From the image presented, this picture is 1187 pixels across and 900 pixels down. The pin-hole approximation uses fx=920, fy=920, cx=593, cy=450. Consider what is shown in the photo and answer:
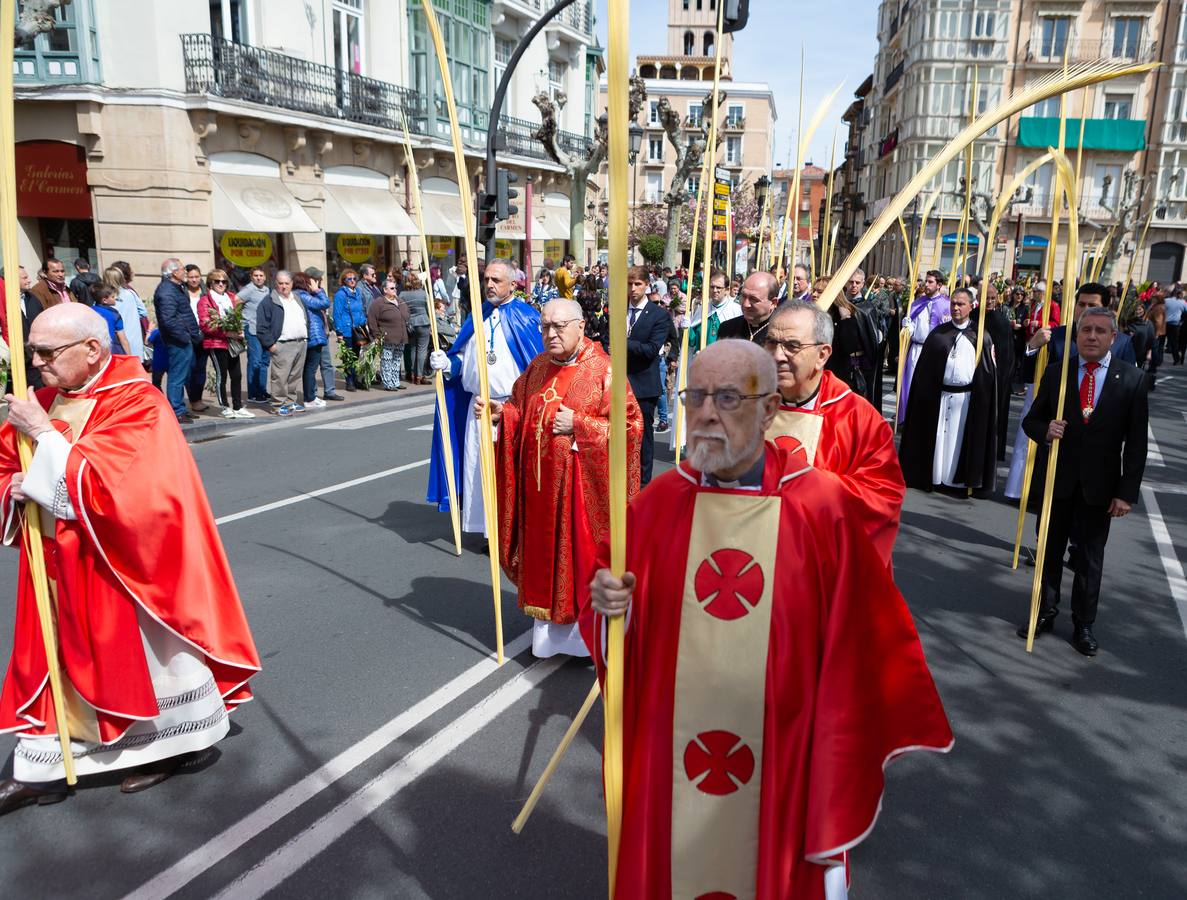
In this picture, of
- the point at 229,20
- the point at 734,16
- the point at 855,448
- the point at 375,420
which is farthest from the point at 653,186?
the point at 855,448

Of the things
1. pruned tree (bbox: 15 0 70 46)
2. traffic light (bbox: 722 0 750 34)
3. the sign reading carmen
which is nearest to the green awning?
the sign reading carmen

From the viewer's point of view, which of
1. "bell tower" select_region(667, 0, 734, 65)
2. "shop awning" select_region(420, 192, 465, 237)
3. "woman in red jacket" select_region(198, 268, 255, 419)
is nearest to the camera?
"woman in red jacket" select_region(198, 268, 255, 419)

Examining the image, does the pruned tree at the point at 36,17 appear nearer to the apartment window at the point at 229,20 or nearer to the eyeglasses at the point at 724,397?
the eyeglasses at the point at 724,397

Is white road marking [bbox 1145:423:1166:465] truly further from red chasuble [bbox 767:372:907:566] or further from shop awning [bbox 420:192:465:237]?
shop awning [bbox 420:192:465:237]

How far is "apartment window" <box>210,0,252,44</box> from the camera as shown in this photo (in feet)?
60.4

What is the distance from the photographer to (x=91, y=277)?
504 inches

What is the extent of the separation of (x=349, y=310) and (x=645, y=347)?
320 inches

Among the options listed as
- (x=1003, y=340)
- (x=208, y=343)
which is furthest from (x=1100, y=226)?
(x=208, y=343)

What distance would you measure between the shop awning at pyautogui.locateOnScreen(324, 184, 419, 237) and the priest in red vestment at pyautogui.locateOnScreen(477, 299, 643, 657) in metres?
17.8

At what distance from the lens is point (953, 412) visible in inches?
346

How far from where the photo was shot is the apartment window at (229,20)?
18.4m

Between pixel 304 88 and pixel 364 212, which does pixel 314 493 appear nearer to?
pixel 304 88

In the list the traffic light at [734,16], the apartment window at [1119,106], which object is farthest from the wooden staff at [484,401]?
the apartment window at [1119,106]

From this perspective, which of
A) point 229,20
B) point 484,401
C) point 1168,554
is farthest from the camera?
point 229,20
